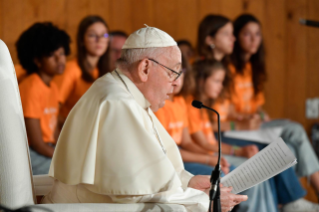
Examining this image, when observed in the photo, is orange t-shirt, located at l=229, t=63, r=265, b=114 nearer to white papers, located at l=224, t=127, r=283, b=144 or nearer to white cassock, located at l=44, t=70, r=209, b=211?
white papers, located at l=224, t=127, r=283, b=144

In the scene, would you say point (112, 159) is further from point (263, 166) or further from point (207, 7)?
point (207, 7)

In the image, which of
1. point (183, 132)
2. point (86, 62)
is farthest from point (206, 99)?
point (86, 62)

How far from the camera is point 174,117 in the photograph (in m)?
2.78

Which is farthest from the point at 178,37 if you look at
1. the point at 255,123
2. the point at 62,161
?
the point at 62,161

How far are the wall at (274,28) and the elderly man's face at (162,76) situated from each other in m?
2.46

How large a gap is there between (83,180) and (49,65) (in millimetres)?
1566

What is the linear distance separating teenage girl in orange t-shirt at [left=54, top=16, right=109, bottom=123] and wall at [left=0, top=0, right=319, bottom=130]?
746mm

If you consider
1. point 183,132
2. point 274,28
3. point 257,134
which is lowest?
point 257,134

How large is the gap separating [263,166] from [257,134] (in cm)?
164

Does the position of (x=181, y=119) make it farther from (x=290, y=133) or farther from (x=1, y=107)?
(x=1, y=107)

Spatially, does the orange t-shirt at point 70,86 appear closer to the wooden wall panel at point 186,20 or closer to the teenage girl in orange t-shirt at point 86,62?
the teenage girl in orange t-shirt at point 86,62

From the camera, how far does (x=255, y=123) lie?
3385mm

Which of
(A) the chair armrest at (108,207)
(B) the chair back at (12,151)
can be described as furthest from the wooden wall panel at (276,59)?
(B) the chair back at (12,151)

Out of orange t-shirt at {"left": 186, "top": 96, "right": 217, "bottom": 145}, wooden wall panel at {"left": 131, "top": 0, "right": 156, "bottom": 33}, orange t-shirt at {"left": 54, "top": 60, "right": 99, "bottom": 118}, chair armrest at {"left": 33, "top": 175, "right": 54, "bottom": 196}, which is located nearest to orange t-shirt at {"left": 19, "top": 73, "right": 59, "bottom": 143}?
orange t-shirt at {"left": 54, "top": 60, "right": 99, "bottom": 118}
